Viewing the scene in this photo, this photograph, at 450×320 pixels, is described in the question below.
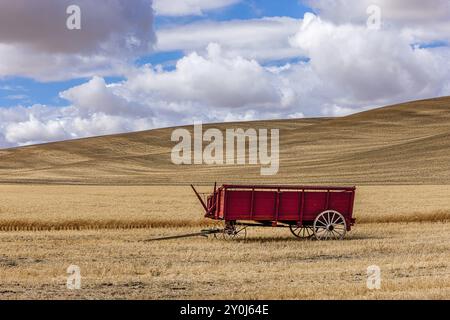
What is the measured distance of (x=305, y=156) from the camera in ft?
272

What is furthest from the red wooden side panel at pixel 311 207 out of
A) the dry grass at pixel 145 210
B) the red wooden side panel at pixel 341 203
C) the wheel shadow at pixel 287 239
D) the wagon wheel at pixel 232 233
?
the dry grass at pixel 145 210

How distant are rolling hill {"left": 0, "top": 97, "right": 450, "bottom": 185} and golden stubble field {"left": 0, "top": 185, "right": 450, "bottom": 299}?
2969cm

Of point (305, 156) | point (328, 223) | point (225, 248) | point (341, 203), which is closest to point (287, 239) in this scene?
point (328, 223)

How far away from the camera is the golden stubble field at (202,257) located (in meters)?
13.7

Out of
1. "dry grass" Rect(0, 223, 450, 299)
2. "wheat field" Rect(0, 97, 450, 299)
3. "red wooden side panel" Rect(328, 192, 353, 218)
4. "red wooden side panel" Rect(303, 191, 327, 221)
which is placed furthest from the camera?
"red wooden side panel" Rect(328, 192, 353, 218)

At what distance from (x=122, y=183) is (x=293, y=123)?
68.7 metres

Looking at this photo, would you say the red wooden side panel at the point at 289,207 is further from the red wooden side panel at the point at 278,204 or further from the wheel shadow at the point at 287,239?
the wheel shadow at the point at 287,239

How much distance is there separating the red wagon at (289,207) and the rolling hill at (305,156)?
33316mm

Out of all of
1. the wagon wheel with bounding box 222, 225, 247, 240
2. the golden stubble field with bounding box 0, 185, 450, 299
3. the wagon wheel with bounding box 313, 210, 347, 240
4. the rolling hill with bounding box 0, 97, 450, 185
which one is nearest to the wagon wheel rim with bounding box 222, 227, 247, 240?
the wagon wheel with bounding box 222, 225, 247, 240

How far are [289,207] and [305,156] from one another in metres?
59.8

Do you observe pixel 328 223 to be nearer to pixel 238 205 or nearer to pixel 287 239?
pixel 287 239

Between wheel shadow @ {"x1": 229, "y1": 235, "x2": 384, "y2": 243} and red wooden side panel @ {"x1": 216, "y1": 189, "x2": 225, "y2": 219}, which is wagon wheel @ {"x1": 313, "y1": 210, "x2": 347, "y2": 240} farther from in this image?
red wooden side panel @ {"x1": 216, "y1": 189, "x2": 225, "y2": 219}

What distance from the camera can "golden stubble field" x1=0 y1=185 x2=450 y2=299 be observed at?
1369 centimetres
